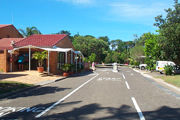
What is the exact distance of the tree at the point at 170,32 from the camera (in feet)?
72.6

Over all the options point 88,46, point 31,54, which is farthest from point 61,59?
point 88,46

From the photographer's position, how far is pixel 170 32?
22312mm

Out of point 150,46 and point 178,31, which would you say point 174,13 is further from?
point 150,46

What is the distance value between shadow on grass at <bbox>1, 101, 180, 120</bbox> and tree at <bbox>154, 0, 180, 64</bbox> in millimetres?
17104

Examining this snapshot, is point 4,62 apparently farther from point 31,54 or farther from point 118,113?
point 118,113

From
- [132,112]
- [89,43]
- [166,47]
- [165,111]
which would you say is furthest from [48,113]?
[89,43]

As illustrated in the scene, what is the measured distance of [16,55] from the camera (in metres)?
22.5

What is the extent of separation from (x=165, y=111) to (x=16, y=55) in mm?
19730

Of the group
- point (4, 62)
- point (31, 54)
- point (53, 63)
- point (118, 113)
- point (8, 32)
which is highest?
point (8, 32)

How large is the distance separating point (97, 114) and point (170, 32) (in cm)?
1932

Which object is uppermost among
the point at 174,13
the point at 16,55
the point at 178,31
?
the point at 174,13

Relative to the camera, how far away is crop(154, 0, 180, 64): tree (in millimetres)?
22125

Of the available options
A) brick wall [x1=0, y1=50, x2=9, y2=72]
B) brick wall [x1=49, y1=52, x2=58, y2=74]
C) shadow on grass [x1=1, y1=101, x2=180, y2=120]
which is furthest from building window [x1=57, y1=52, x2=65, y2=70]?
shadow on grass [x1=1, y1=101, x2=180, y2=120]

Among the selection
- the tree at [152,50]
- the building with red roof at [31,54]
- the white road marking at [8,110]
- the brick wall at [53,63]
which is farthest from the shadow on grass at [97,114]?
the tree at [152,50]
